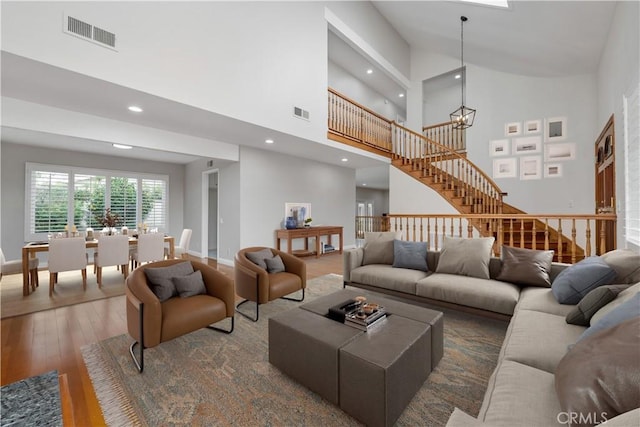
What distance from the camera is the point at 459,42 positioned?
652 cm

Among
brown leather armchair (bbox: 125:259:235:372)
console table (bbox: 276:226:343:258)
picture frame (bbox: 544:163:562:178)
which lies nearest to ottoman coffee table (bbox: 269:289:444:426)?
brown leather armchair (bbox: 125:259:235:372)

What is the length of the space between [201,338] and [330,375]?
1551 mm

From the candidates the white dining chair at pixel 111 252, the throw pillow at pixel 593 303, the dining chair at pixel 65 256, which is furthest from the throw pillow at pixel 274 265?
the dining chair at pixel 65 256

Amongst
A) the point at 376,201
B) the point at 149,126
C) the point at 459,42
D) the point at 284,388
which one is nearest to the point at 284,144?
the point at 149,126


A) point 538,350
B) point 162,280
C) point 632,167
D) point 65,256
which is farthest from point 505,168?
point 65,256

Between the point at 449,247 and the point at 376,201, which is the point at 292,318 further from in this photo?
the point at 376,201

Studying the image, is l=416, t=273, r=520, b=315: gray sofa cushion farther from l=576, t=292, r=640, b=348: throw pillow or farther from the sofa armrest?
l=576, t=292, r=640, b=348: throw pillow

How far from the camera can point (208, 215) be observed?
7508 mm

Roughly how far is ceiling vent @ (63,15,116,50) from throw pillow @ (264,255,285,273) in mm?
2883

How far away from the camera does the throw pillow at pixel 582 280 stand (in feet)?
6.89

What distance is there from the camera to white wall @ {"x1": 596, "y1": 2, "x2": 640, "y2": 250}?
286 cm

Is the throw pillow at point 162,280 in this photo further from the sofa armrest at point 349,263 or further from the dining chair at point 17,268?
the dining chair at point 17,268

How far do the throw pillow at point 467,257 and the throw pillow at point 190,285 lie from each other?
271 cm

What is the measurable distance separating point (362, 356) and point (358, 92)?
9.05 m
